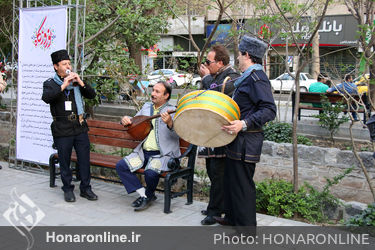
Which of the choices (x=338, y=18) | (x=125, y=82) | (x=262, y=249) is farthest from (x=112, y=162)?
(x=338, y=18)

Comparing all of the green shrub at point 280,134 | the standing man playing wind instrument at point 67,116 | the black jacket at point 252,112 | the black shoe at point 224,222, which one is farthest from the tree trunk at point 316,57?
the standing man playing wind instrument at point 67,116

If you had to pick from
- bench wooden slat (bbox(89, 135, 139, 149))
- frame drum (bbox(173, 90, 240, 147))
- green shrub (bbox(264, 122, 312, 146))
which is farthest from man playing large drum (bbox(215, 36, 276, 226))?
green shrub (bbox(264, 122, 312, 146))

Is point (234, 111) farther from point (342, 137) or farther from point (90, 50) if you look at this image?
point (342, 137)

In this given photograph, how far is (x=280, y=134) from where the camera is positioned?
8.84 meters

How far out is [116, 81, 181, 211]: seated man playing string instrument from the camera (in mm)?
5156

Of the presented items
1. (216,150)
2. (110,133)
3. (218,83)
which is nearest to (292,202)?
(216,150)

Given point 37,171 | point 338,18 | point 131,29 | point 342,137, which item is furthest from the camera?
point 338,18

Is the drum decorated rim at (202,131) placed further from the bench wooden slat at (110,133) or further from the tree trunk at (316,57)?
the tree trunk at (316,57)

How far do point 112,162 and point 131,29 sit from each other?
11.8 ft

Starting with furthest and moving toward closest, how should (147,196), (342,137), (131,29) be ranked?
1. (342,137)
2. (131,29)
3. (147,196)

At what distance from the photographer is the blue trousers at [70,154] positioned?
18.1 ft

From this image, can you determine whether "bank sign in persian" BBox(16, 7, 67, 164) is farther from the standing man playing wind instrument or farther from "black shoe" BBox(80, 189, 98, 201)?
"black shoe" BBox(80, 189, 98, 201)

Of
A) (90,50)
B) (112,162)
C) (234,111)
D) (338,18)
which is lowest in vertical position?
(112,162)

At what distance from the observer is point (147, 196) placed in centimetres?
522
